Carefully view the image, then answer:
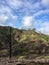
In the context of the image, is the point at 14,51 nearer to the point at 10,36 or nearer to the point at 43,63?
the point at 10,36

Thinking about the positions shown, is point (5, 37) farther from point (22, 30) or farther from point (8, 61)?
point (8, 61)

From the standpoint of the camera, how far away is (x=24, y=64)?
821 cm

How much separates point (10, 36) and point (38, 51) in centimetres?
210

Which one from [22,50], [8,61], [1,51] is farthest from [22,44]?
[8,61]

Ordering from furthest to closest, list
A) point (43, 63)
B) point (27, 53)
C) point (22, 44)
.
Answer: point (22, 44), point (27, 53), point (43, 63)

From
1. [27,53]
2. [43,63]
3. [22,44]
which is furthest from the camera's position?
[22,44]

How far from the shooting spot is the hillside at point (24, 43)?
1127 centimetres

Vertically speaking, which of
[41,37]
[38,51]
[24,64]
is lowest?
[24,64]

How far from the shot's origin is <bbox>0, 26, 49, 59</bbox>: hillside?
11272mm

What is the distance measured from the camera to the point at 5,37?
12.5 meters

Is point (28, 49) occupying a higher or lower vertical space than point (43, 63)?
higher

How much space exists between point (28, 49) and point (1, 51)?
5.43 feet

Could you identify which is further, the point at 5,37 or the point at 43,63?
the point at 5,37

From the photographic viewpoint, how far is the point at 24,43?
12.3m
